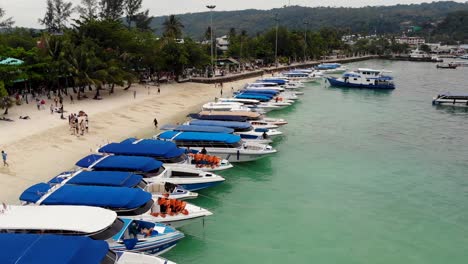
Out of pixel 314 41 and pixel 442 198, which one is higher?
pixel 314 41

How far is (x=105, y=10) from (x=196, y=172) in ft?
263

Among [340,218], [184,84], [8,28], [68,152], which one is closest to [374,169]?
[340,218]

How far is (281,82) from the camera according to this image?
82.1 m

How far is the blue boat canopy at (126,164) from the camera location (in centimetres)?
2723

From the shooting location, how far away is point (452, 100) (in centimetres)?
7138

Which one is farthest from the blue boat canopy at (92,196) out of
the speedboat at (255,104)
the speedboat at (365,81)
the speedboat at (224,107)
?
the speedboat at (365,81)

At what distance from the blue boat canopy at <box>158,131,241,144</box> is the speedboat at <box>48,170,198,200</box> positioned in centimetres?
884

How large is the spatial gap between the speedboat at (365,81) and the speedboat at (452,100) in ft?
58.0

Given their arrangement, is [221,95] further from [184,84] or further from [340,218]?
[340,218]

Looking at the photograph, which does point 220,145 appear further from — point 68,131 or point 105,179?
point 68,131

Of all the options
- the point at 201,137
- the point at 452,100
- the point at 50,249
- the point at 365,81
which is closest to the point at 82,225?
the point at 50,249

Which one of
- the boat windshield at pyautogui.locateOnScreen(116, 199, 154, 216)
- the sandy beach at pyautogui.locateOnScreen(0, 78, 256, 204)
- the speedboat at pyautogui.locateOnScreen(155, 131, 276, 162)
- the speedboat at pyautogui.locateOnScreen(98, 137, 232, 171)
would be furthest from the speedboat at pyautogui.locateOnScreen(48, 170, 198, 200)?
the speedboat at pyautogui.locateOnScreen(155, 131, 276, 162)

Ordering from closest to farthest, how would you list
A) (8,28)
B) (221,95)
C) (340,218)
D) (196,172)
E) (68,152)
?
(340,218), (196,172), (68,152), (221,95), (8,28)

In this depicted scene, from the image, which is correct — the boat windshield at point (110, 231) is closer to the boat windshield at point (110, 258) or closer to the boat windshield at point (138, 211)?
the boat windshield at point (110, 258)
